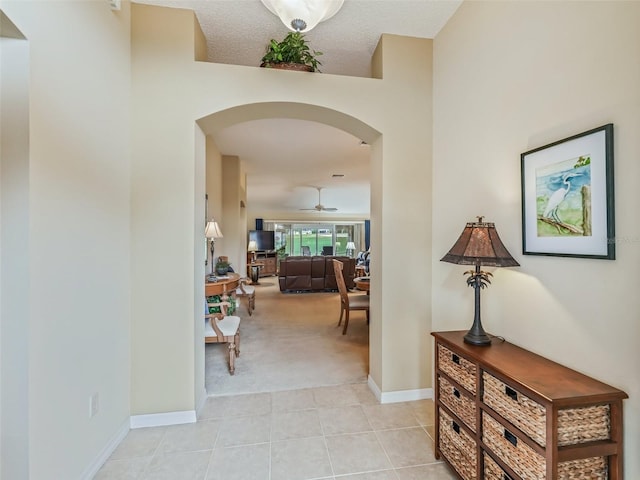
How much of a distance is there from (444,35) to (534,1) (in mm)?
889

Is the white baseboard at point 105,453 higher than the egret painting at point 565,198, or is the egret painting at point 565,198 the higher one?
the egret painting at point 565,198

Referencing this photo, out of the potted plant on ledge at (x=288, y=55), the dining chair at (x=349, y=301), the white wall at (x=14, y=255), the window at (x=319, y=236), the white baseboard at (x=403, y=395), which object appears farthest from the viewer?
the window at (x=319, y=236)

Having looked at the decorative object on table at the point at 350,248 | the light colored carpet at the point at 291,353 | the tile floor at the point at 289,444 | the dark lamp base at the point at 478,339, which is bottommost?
the tile floor at the point at 289,444

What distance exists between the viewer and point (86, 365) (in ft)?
5.26

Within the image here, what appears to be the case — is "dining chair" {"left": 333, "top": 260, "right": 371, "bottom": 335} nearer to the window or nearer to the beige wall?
the beige wall

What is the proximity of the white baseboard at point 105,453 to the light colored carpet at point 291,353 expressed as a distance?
69 cm

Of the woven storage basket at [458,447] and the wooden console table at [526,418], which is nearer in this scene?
the wooden console table at [526,418]

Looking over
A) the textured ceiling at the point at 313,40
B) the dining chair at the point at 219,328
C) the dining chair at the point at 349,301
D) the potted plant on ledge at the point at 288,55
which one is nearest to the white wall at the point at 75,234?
the textured ceiling at the point at 313,40

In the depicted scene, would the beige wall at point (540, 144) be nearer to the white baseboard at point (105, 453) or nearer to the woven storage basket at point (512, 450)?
the woven storage basket at point (512, 450)

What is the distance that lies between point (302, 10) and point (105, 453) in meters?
2.79

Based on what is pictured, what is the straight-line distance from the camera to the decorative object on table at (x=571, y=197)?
1.15 meters

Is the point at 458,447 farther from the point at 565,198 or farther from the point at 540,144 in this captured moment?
the point at 540,144

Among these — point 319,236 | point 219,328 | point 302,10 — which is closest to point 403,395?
point 219,328

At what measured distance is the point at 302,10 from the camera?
1592mm
